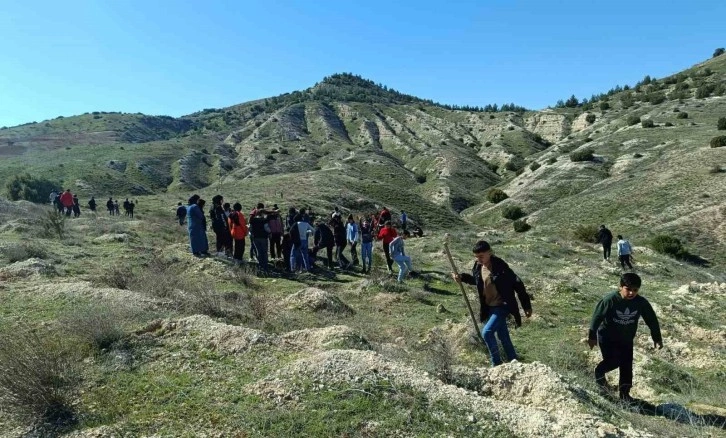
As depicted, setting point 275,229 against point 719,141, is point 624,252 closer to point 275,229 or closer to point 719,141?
point 275,229

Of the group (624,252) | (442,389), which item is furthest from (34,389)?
(624,252)

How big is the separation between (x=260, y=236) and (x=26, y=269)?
19.3 feet

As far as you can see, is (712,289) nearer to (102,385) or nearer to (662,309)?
(662,309)

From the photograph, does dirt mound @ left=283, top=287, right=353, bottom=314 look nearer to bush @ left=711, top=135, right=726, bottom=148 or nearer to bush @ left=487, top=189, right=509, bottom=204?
bush @ left=487, top=189, right=509, bottom=204

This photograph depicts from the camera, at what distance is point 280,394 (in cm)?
534

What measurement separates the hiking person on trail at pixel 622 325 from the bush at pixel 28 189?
52278 millimetres

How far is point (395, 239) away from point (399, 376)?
8981 mm

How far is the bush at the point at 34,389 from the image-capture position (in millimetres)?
5051

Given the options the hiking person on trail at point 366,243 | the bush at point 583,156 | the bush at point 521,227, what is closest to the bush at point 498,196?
the bush at point 583,156

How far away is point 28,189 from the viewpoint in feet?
153

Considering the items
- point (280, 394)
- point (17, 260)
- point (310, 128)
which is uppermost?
point (310, 128)

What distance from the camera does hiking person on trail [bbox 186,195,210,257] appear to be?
46.9 feet

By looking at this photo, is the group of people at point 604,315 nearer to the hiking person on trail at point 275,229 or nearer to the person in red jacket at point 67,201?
the hiking person on trail at point 275,229

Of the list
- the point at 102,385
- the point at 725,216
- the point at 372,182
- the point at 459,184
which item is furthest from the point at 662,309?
the point at 459,184
